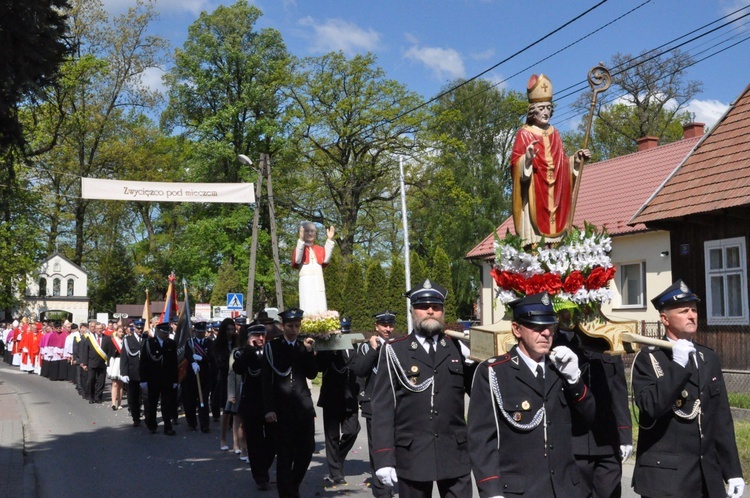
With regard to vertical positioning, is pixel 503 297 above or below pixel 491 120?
below

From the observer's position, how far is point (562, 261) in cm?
559

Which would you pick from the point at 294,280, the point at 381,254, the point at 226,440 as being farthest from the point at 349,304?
the point at 226,440

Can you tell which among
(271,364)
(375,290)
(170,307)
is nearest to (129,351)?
(170,307)

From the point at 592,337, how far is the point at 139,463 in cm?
828

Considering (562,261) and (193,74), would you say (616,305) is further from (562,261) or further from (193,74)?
(193,74)

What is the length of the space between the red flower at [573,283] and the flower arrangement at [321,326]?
4644mm

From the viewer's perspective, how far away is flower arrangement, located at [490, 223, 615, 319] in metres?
5.52

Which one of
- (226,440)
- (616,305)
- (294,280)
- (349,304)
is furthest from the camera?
(294,280)

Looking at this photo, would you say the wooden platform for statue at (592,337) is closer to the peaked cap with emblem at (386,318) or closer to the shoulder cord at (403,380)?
the shoulder cord at (403,380)

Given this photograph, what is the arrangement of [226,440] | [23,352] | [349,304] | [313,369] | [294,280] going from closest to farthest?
[313,369]
[226,440]
[23,352]
[349,304]
[294,280]

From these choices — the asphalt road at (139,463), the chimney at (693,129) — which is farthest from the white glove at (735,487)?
the chimney at (693,129)

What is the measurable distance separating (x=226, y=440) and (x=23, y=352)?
1004 inches

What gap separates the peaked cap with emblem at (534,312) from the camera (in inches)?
186

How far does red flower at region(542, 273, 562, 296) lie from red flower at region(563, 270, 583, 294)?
43 millimetres
